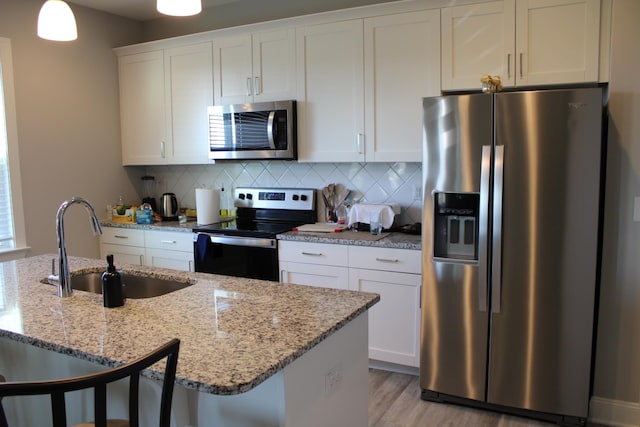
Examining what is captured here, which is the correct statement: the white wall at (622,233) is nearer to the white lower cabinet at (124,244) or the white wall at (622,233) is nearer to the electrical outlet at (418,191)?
the electrical outlet at (418,191)

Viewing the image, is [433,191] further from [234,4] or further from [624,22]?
[234,4]

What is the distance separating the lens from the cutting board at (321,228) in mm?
3559

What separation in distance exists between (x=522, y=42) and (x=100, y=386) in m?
2.80

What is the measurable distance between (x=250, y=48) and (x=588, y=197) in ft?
8.36

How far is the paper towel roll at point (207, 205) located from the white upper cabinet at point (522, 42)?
1.95m

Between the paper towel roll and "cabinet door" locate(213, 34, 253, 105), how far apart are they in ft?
2.35

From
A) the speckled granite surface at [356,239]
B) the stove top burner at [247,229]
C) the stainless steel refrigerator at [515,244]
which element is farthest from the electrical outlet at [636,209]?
the stove top burner at [247,229]

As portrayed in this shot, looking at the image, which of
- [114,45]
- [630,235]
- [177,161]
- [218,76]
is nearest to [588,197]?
[630,235]

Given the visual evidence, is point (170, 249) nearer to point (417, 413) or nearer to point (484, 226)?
point (417, 413)

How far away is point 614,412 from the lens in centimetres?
270

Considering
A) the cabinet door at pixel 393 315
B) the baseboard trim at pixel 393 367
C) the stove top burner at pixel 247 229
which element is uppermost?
the stove top burner at pixel 247 229

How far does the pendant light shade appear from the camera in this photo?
1.95 metres

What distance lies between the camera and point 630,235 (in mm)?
2605

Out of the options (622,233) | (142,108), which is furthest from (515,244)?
(142,108)
